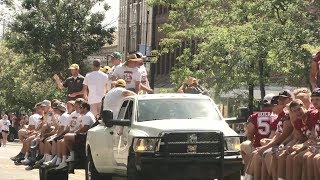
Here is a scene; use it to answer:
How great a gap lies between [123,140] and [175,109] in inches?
39.1

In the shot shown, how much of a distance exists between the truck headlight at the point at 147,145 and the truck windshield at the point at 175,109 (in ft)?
2.64

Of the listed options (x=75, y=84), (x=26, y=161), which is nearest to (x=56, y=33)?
(x=26, y=161)

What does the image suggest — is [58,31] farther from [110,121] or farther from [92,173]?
[110,121]

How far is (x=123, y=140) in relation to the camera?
15.3 m

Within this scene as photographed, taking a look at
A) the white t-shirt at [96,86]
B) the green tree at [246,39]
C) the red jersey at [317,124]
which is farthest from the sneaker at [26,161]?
the red jersey at [317,124]

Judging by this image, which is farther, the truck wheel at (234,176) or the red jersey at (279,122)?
the truck wheel at (234,176)

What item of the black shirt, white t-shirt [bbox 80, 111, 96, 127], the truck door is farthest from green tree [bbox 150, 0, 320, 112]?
the truck door

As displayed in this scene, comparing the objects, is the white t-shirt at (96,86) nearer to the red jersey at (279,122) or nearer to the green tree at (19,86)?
the red jersey at (279,122)

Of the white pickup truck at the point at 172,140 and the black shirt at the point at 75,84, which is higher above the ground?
the black shirt at the point at 75,84

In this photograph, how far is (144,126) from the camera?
1491 centimetres

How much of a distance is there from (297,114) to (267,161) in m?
0.96

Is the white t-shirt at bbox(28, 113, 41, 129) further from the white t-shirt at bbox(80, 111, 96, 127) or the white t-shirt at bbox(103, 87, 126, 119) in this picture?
the white t-shirt at bbox(103, 87, 126, 119)

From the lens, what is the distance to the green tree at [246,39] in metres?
28.9

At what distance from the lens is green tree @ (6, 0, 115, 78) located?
56.1 metres
